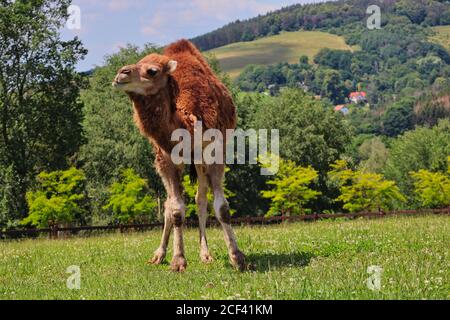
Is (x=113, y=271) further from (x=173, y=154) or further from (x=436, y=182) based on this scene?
(x=436, y=182)

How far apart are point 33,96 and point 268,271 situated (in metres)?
33.7

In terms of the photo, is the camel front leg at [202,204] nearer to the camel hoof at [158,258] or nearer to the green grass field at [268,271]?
the green grass field at [268,271]

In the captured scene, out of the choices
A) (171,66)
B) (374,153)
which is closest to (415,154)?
(374,153)

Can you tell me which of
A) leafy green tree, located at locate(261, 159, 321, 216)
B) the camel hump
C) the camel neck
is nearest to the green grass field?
the camel neck

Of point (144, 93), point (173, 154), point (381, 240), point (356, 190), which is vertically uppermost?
point (144, 93)

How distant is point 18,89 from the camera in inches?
1542

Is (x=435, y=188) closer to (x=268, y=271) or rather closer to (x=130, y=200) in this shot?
(x=130, y=200)

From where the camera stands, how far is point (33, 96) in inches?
1553

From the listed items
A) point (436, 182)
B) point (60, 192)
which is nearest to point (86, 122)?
point (60, 192)

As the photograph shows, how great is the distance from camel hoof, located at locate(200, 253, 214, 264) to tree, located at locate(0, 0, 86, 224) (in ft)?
91.6

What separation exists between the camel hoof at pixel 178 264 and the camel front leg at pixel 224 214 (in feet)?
3.13

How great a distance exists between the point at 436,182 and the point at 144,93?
36053 mm

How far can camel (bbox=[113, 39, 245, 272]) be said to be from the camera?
9711 mm

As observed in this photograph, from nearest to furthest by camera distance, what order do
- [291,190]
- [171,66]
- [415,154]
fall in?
Answer: [171,66], [291,190], [415,154]
